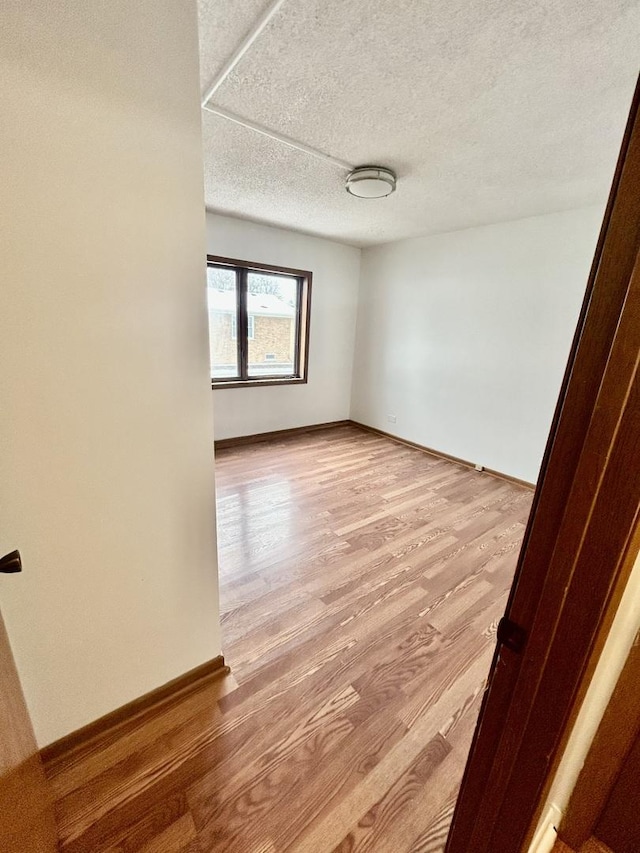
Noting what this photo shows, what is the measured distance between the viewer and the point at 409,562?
2199 millimetres

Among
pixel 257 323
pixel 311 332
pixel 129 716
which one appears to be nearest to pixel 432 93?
pixel 129 716

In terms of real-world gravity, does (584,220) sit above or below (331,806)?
above

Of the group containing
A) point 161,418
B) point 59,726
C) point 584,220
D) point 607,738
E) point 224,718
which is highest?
point 584,220

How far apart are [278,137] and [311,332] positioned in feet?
8.50

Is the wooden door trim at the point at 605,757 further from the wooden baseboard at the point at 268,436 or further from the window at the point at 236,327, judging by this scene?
the window at the point at 236,327

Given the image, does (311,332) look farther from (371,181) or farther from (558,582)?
(558,582)

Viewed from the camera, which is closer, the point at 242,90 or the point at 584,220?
the point at 242,90

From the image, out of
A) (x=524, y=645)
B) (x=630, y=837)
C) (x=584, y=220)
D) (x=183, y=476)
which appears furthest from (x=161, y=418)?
(x=584, y=220)

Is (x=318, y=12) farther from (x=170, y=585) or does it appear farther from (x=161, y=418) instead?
(x=170, y=585)

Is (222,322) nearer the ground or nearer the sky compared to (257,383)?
nearer the sky

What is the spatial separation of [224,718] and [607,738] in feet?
3.99

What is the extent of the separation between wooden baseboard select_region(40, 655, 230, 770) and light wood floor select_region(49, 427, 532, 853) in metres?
0.03

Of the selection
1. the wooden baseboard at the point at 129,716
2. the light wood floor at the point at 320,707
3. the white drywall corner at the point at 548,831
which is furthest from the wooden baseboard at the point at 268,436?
the white drywall corner at the point at 548,831

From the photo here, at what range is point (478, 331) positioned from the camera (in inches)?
139
